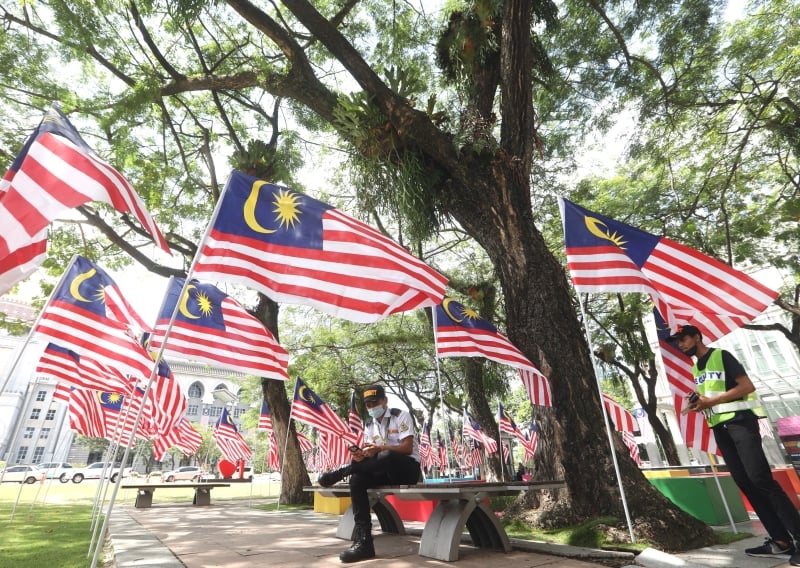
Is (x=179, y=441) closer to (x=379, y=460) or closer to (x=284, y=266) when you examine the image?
(x=379, y=460)

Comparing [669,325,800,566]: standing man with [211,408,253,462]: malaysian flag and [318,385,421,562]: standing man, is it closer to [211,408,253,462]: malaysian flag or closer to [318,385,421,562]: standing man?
[318,385,421,562]: standing man

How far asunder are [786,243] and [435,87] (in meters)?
10.1

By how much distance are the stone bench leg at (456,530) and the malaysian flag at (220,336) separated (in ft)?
7.66

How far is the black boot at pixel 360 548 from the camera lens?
340 centimetres

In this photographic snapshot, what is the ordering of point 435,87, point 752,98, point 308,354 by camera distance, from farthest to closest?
point 308,354 → point 435,87 → point 752,98

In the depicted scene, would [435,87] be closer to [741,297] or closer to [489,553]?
[741,297]

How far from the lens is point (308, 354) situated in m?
17.7

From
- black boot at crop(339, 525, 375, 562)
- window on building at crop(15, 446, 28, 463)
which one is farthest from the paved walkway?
window on building at crop(15, 446, 28, 463)

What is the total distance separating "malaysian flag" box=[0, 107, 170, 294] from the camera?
2.82 metres

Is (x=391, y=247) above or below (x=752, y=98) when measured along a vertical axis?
below

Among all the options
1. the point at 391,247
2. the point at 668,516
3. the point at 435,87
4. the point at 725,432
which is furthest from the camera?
the point at 435,87

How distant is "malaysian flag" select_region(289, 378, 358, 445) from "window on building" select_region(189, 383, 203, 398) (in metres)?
68.7

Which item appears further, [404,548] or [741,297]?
[741,297]

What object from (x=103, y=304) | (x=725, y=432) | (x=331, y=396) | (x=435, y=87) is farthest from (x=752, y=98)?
(x=331, y=396)
